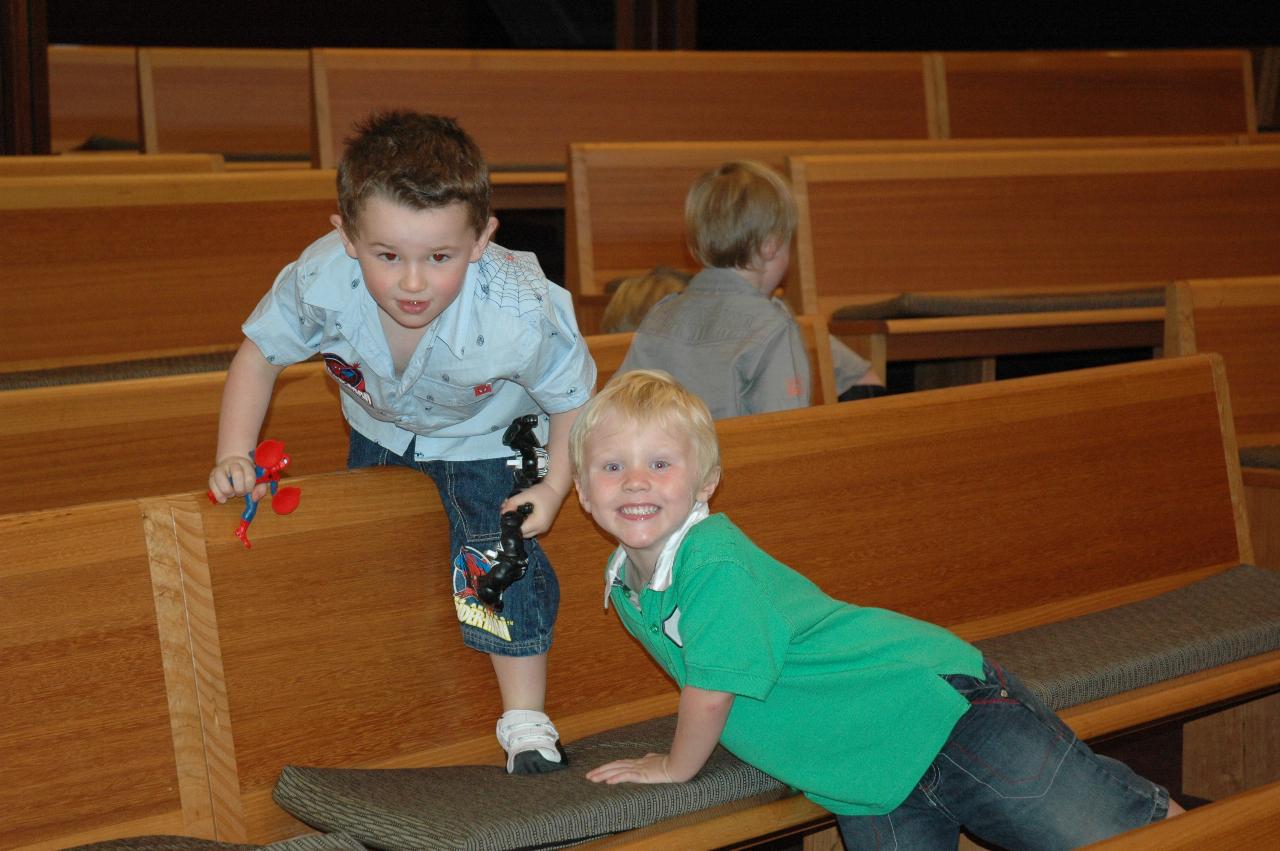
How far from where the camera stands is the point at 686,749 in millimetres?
1927

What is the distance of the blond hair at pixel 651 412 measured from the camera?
6.21 ft

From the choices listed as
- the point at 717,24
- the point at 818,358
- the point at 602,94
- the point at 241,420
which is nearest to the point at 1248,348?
the point at 818,358

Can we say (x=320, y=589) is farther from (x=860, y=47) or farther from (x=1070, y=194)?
(x=860, y=47)

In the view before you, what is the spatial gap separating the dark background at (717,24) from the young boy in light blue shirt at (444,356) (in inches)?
311

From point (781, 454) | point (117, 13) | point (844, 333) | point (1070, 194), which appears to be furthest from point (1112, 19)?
point (781, 454)

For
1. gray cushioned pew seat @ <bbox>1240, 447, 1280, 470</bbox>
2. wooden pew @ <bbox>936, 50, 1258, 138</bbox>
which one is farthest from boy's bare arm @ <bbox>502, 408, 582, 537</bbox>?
wooden pew @ <bbox>936, 50, 1258, 138</bbox>

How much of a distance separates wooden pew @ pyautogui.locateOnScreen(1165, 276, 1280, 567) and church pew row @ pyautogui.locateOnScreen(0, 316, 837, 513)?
1.99m

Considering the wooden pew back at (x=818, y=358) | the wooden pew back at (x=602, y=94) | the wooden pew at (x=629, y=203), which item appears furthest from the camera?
the wooden pew back at (x=602, y=94)

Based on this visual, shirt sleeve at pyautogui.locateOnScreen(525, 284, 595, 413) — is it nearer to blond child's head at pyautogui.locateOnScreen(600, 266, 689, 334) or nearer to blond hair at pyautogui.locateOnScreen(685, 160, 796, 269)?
blond hair at pyautogui.locateOnScreen(685, 160, 796, 269)

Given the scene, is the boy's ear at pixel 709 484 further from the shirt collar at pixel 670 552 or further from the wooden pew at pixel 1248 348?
the wooden pew at pixel 1248 348

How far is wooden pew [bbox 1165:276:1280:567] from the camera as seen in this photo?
336 centimetres

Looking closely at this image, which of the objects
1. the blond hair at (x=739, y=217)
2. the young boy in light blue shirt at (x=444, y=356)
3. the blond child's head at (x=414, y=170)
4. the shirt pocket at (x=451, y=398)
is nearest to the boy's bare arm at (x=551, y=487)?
the young boy in light blue shirt at (x=444, y=356)

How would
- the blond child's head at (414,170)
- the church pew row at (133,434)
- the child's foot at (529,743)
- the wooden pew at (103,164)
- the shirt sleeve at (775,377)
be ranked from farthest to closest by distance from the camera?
1. the wooden pew at (103,164)
2. the shirt sleeve at (775,377)
3. the church pew row at (133,434)
4. the child's foot at (529,743)
5. the blond child's head at (414,170)

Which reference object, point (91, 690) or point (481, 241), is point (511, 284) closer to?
point (481, 241)
